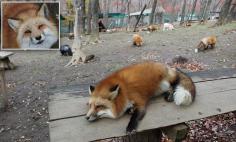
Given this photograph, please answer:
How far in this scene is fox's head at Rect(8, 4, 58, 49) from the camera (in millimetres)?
12148

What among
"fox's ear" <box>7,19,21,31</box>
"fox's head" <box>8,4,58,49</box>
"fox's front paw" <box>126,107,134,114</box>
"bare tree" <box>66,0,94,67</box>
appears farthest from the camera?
"fox's ear" <box>7,19,21,31</box>

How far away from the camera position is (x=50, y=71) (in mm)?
7941

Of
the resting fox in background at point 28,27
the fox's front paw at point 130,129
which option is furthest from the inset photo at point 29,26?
the fox's front paw at point 130,129

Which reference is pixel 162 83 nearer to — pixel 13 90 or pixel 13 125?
pixel 13 125

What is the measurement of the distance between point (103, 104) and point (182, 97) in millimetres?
814

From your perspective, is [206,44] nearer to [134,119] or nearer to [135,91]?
[135,91]

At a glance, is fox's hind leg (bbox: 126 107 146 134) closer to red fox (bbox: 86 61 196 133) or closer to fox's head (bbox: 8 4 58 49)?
red fox (bbox: 86 61 196 133)

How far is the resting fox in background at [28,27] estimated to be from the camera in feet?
39.9

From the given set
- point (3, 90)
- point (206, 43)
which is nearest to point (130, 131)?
point (3, 90)

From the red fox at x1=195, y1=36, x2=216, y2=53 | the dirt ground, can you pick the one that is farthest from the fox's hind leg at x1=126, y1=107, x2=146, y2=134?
the red fox at x1=195, y1=36, x2=216, y2=53

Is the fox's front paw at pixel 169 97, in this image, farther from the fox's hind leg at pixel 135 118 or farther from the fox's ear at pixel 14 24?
the fox's ear at pixel 14 24

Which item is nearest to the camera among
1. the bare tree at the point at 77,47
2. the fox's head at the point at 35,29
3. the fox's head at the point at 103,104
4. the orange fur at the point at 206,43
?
the fox's head at the point at 103,104

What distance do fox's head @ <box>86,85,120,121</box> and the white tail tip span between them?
67 cm

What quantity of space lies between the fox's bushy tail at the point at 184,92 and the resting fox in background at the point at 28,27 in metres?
10.0
